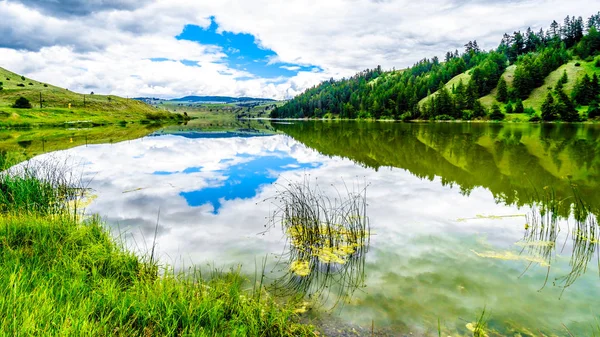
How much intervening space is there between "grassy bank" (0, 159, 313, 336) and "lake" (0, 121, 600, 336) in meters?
1.60

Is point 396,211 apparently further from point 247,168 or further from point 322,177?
point 247,168

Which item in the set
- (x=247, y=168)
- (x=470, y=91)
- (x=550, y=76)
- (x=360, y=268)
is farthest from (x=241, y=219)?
(x=550, y=76)

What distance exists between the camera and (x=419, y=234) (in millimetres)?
12047

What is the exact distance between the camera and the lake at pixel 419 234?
7.37 m

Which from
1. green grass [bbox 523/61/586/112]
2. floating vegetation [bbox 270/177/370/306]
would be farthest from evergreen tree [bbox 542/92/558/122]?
floating vegetation [bbox 270/177/370/306]

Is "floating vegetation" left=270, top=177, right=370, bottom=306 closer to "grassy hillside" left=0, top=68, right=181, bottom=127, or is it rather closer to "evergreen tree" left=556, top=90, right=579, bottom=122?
"grassy hillside" left=0, top=68, right=181, bottom=127

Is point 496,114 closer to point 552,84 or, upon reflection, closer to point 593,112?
point 593,112

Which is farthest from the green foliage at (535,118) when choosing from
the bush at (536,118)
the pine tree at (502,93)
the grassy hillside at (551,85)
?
the pine tree at (502,93)

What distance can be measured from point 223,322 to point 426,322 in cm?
413

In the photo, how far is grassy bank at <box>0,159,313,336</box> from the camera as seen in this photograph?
463cm

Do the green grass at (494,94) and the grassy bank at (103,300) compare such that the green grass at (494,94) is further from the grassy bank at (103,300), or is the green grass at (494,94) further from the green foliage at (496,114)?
the grassy bank at (103,300)

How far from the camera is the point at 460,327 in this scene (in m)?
6.68

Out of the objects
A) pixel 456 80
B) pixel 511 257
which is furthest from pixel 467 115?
pixel 511 257

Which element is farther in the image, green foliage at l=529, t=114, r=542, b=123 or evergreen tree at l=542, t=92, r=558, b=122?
green foliage at l=529, t=114, r=542, b=123
